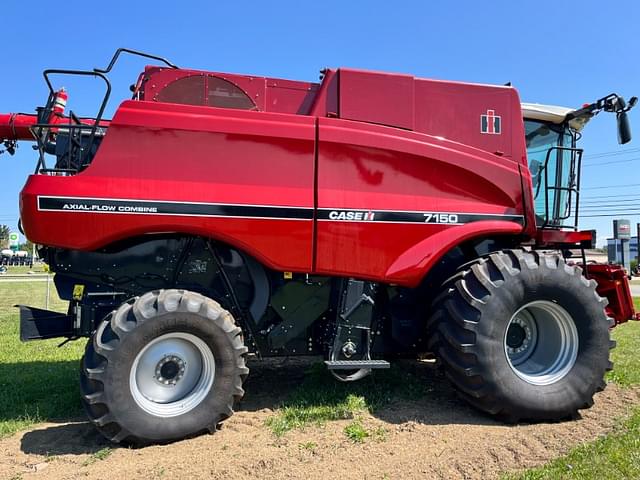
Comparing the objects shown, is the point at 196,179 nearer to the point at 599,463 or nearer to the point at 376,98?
the point at 376,98

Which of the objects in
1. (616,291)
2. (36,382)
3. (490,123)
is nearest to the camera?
(490,123)

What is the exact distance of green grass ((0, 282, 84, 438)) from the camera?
432 centimetres

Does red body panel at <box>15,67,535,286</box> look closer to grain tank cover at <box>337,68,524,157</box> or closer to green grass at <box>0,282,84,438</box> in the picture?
grain tank cover at <box>337,68,524,157</box>

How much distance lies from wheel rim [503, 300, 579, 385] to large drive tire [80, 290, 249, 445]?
247 centimetres

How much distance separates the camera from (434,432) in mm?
3939

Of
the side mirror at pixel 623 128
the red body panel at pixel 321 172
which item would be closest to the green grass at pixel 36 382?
the red body panel at pixel 321 172

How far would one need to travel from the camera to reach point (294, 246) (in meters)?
4.16

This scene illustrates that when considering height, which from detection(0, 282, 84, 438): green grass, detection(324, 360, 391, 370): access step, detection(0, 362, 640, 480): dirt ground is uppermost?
detection(324, 360, 391, 370): access step

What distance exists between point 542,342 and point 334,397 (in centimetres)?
201

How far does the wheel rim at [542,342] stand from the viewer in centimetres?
445

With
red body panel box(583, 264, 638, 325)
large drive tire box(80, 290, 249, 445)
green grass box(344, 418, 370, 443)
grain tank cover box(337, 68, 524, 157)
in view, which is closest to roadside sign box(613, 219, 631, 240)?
red body panel box(583, 264, 638, 325)

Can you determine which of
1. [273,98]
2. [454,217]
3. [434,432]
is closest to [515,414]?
[434,432]

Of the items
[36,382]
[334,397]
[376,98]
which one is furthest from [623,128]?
[36,382]

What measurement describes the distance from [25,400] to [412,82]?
4709mm
